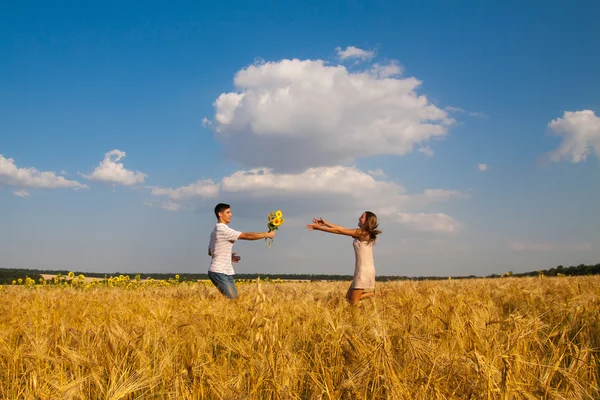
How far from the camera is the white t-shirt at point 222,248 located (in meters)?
7.77

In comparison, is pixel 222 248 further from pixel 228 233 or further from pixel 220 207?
pixel 220 207

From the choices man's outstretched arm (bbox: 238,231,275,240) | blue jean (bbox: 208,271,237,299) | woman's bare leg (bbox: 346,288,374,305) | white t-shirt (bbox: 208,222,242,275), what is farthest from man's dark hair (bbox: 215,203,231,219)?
woman's bare leg (bbox: 346,288,374,305)

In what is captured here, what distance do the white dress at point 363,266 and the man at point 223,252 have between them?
187cm

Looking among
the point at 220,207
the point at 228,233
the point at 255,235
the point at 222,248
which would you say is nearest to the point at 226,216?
the point at 220,207

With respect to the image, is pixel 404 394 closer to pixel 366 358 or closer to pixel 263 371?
pixel 366 358

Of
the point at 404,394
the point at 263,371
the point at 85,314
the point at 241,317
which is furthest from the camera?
the point at 85,314

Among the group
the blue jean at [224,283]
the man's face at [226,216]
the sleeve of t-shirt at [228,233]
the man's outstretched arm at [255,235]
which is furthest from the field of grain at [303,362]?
the man's face at [226,216]

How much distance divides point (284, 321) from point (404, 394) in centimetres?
205

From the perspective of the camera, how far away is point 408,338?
257 cm

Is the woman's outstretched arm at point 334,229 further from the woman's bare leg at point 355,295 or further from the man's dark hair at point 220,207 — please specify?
the man's dark hair at point 220,207

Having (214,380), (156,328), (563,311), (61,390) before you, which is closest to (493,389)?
(214,380)

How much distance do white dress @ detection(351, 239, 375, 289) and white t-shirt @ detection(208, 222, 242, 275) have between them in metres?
2.04

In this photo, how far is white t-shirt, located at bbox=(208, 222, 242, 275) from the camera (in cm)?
777

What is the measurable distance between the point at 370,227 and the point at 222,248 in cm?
258
